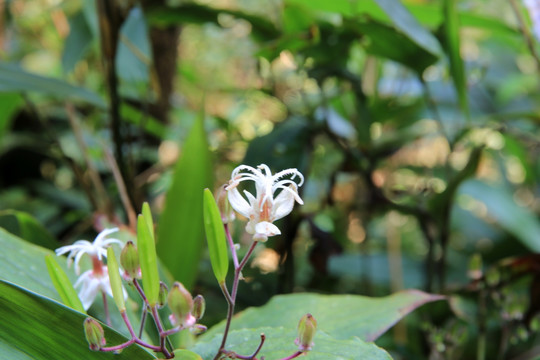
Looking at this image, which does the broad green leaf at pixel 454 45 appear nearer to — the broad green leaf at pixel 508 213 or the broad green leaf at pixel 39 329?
the broad green leaf at pixel 508 213

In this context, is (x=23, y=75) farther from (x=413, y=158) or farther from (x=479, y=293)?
(x=413, y=158)

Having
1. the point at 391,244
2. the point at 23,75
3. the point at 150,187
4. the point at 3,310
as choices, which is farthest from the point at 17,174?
the point at 3,310

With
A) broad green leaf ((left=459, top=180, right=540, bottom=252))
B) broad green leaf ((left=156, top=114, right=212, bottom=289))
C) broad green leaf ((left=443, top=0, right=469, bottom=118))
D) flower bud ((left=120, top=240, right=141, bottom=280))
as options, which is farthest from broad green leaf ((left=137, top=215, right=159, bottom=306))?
broad green leaf ((left=459, top=180, right=540, bottom=252))

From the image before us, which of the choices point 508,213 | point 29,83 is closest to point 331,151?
point 508,213

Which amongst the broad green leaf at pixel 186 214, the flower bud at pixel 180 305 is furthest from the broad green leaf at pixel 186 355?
the broad green leaf at pixel 186 214

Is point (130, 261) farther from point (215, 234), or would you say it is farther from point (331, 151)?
point (331, 151)
